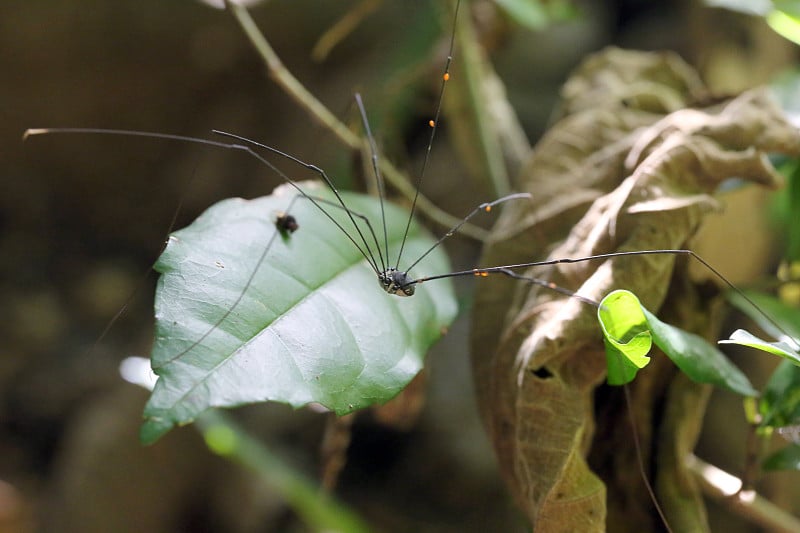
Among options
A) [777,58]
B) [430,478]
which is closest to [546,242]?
[430,478]

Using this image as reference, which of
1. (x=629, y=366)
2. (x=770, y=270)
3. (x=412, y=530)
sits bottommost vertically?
(x=412, y=530)

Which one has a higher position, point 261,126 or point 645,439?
point 261,126

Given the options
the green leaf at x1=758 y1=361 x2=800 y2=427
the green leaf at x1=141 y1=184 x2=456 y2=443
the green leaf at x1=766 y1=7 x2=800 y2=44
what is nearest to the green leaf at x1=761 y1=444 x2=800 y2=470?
the green leaf at x1=758 y1=361 x2=800 y2=427

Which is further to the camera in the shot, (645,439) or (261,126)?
(261,126)

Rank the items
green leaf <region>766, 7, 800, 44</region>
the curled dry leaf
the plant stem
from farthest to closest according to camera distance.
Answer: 1. the plant stem
2. green leaf <region>766, 7, 800, 44</region>
3. the curled dry leaf

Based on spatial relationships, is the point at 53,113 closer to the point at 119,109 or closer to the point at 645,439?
the point at 119,109

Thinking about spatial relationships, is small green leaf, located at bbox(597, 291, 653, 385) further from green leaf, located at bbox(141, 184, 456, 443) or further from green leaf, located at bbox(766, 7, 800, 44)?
green leaf, located at bbox(766, 7, 800, 44)
